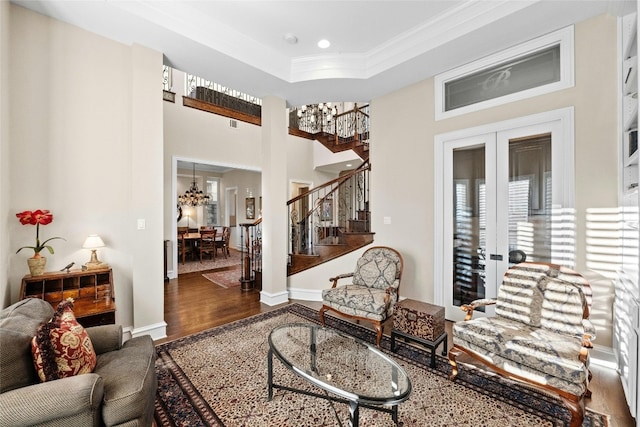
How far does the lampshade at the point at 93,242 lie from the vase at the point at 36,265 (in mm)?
326

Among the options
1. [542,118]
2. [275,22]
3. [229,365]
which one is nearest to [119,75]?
[275,22]

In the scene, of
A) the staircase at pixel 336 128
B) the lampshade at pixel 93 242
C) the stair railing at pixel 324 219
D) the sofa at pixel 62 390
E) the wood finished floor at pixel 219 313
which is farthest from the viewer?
the staircase at pixel 336 128

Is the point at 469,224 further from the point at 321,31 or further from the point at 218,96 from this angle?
the point at 218,96

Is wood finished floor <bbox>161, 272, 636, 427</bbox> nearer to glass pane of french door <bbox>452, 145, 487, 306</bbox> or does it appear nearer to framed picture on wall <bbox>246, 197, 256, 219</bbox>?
glass pane of french door <bbox>452, 145, 487, 306</bbox>

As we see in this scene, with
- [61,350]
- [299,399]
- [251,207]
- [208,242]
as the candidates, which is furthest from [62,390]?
[251,207]

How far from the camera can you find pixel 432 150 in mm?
3781

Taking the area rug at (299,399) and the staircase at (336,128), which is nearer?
the area rug at (299,399)

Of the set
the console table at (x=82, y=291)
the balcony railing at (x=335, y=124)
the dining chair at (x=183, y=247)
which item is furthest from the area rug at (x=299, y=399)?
the balcony railing at (x=335, y=124)

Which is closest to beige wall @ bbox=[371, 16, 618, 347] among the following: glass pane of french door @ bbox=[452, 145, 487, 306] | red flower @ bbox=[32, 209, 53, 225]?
glass pane of french door @ bbox=[452, 145, 487, 306]

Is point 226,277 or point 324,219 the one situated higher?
point 324,219

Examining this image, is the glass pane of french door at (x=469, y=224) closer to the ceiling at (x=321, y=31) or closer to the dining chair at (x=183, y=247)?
the ceiling at (x=321, y=31)

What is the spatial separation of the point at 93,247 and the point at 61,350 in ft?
5.10

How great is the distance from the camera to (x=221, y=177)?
10.6 m

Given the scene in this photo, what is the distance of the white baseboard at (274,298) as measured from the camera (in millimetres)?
4352
